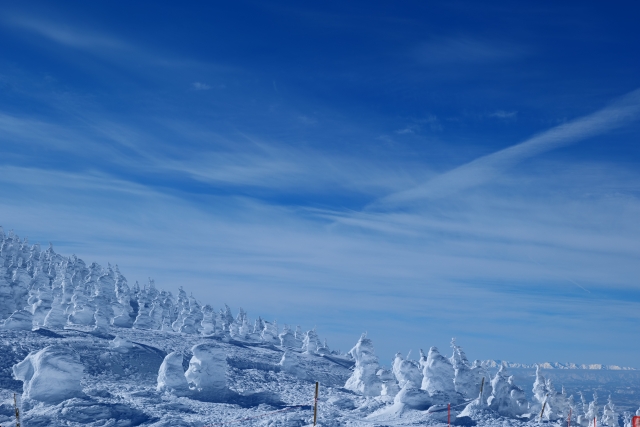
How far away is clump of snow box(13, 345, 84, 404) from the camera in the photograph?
40562 mm

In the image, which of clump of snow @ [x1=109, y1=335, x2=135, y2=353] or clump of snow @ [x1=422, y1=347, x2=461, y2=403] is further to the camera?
clump of snow @ [x1=109, y1=335, x2=135, y2=353]

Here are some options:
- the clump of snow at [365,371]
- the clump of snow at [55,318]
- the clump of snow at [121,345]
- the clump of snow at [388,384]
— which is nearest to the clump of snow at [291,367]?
the clump of snow at [365,371]

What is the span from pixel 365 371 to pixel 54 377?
3646 centimetres

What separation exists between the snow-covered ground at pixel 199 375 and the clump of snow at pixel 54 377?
73 mm

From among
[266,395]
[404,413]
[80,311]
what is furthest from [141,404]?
[80,311]

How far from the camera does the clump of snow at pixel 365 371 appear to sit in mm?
64562

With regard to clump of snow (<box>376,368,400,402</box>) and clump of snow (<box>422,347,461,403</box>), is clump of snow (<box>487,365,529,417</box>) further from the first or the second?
clump of snow (<box>376,368,400,402</box>)

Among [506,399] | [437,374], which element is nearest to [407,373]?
[437,374]

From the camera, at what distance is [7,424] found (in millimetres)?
36250

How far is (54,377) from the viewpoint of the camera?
4066 centimetres

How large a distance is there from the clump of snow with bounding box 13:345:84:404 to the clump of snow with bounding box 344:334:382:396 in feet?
111

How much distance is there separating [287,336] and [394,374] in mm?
45266

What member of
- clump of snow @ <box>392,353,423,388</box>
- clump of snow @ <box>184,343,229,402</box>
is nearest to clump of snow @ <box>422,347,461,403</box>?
clump of snow @ <box>392,353,423,388</box>

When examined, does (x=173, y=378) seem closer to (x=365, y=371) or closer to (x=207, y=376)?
(x=207, y=376)
